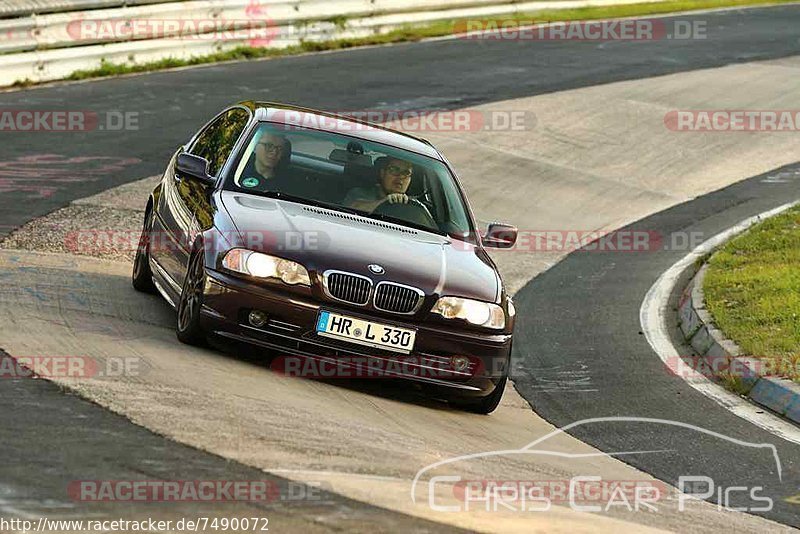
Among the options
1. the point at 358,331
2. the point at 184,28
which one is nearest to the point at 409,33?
the point at 184,28

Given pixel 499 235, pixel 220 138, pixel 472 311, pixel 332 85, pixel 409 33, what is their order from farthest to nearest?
pixel 409 33
pixel 332 85
pixel 220 138
pixel 499 235
pixel 472 311

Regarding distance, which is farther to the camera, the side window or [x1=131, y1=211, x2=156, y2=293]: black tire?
[x1=131, y1=211, x2=156, y2=293]: black tire

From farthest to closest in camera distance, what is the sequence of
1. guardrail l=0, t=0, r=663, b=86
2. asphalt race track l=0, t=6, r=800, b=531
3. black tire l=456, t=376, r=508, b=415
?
guardrail l=0, t=0, r=663, b=86
black tire l=456, t=376, r=508, b=415
asphalt race track l=0, t=6, r=800, b=531

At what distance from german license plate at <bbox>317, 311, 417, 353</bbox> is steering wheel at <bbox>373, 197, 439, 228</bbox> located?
128 centimetres

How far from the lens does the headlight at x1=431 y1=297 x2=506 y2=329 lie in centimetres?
827

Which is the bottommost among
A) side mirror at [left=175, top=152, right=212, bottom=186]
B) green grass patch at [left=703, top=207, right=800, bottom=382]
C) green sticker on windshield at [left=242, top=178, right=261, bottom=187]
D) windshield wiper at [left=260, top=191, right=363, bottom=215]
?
green grass patch at [left=703, top=207, right=800, bottom=382]

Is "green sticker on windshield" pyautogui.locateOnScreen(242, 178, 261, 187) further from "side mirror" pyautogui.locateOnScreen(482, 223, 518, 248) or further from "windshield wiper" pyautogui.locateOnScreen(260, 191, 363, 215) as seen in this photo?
"side mirror" pyautogui.locateOnScreen(482, 223, 518, 248)

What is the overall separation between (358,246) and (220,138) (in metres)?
2.15

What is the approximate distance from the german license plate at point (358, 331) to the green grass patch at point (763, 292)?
10.6 ft

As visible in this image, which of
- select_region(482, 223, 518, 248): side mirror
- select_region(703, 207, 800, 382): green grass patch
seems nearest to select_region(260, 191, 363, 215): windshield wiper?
select_region(482, 223, 518, 248): side mirror

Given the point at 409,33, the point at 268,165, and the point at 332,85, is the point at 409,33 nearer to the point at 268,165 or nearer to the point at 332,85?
the point at 332,85

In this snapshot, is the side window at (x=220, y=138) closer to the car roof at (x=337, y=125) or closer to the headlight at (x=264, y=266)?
the car roof at (x=337, y=125)

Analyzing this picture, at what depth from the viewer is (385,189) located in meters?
9.40

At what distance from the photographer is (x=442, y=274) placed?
8391mm
